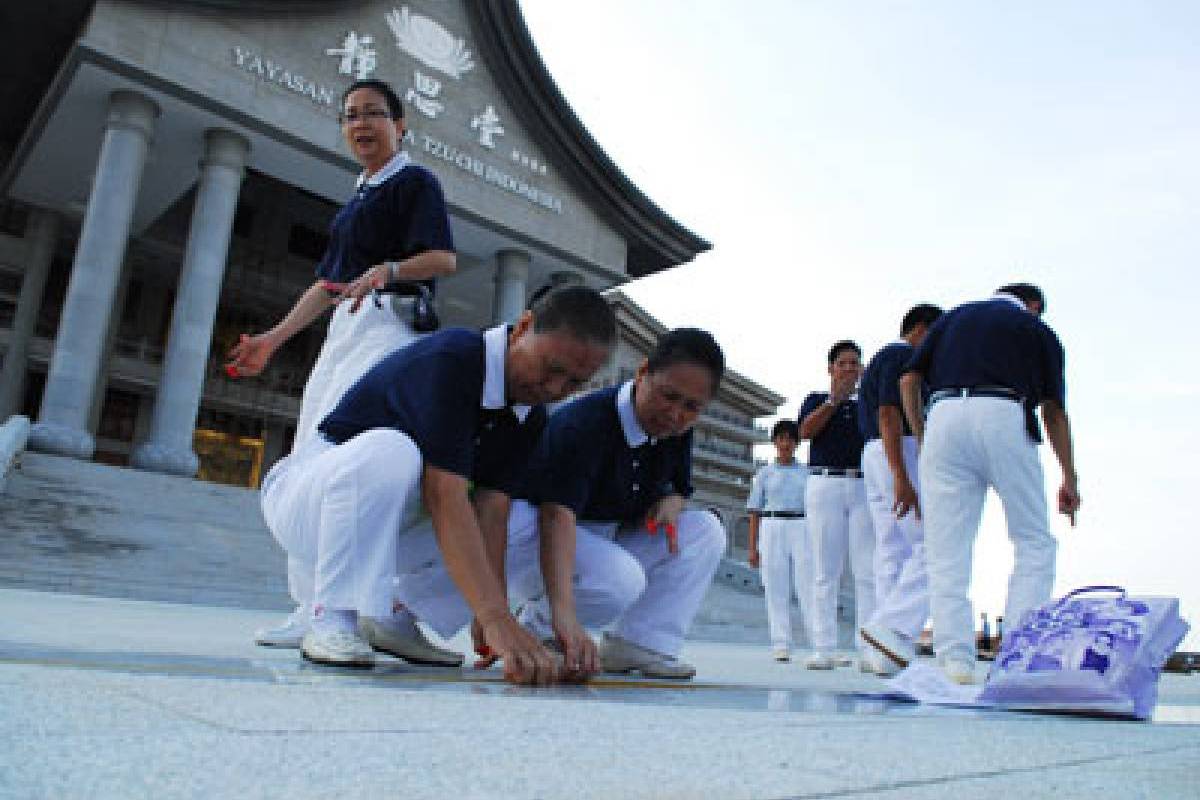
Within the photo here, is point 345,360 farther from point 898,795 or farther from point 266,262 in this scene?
point 266,262

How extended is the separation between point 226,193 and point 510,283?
6.54 meters

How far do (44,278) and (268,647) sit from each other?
21826 mm

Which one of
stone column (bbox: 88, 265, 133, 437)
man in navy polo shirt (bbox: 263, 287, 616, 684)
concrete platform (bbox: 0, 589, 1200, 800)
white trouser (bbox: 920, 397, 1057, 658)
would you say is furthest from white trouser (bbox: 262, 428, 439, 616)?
stone column (bbox: 88, 265, 133, 437)

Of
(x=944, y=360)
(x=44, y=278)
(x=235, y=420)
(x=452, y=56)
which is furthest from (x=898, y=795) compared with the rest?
(x=235, y=420)

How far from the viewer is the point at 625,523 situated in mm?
3625

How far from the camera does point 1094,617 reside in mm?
2863

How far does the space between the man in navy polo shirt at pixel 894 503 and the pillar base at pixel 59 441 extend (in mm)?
11738

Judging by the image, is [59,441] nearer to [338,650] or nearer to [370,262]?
[370,262]

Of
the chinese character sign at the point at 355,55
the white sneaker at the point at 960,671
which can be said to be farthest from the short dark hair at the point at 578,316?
the chinese character sign at the point at 355,55

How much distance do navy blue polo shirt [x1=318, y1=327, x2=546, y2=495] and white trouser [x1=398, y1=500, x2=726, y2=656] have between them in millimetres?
378

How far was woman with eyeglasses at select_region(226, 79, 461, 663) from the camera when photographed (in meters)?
3.24

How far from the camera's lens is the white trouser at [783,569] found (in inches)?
267

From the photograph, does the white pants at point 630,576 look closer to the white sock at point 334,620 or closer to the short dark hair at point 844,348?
the white sock at point 334,620

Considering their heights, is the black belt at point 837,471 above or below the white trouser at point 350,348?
above
